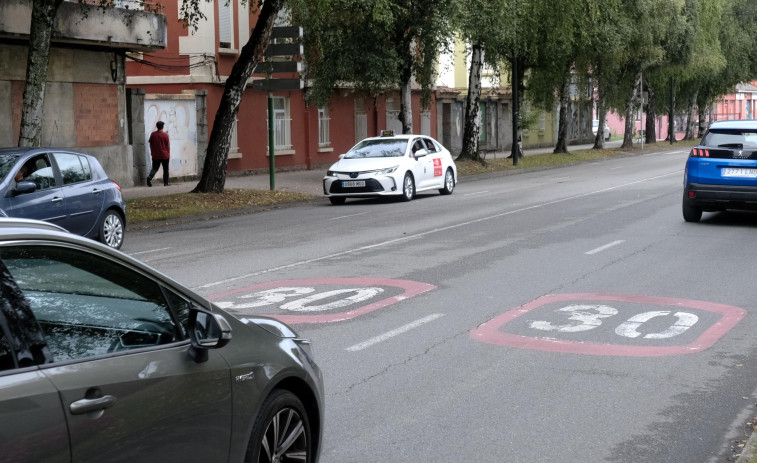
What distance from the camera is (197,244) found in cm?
1631

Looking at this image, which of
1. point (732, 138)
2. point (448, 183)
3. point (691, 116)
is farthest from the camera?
point (691, 116)

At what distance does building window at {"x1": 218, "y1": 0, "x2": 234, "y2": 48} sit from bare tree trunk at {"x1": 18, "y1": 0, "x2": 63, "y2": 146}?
16.7m

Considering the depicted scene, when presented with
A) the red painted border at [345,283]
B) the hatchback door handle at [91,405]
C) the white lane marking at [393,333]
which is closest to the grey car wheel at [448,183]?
the red painted border at [345,283]

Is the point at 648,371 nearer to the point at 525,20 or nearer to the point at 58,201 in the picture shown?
the point at 58,201

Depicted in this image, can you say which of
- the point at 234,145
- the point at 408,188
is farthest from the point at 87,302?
the point at 234,145

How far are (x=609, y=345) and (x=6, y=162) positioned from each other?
8978mm

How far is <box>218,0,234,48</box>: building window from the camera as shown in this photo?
3578 centimetres

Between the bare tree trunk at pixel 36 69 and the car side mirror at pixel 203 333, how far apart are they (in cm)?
1608

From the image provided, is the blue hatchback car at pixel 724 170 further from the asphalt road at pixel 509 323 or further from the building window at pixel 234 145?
the building window at pixel 234 145

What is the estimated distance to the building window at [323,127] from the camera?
138 feet

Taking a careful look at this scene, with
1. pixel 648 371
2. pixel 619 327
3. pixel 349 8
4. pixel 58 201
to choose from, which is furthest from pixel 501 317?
pixel 349 8

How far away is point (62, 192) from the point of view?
583 inches

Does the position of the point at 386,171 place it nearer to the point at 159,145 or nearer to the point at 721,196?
the point at 159,145

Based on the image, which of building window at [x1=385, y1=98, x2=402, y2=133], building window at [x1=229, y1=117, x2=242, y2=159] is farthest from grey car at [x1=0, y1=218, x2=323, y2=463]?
building window at [x1=385, y1=98, x2=402, y2=133]
